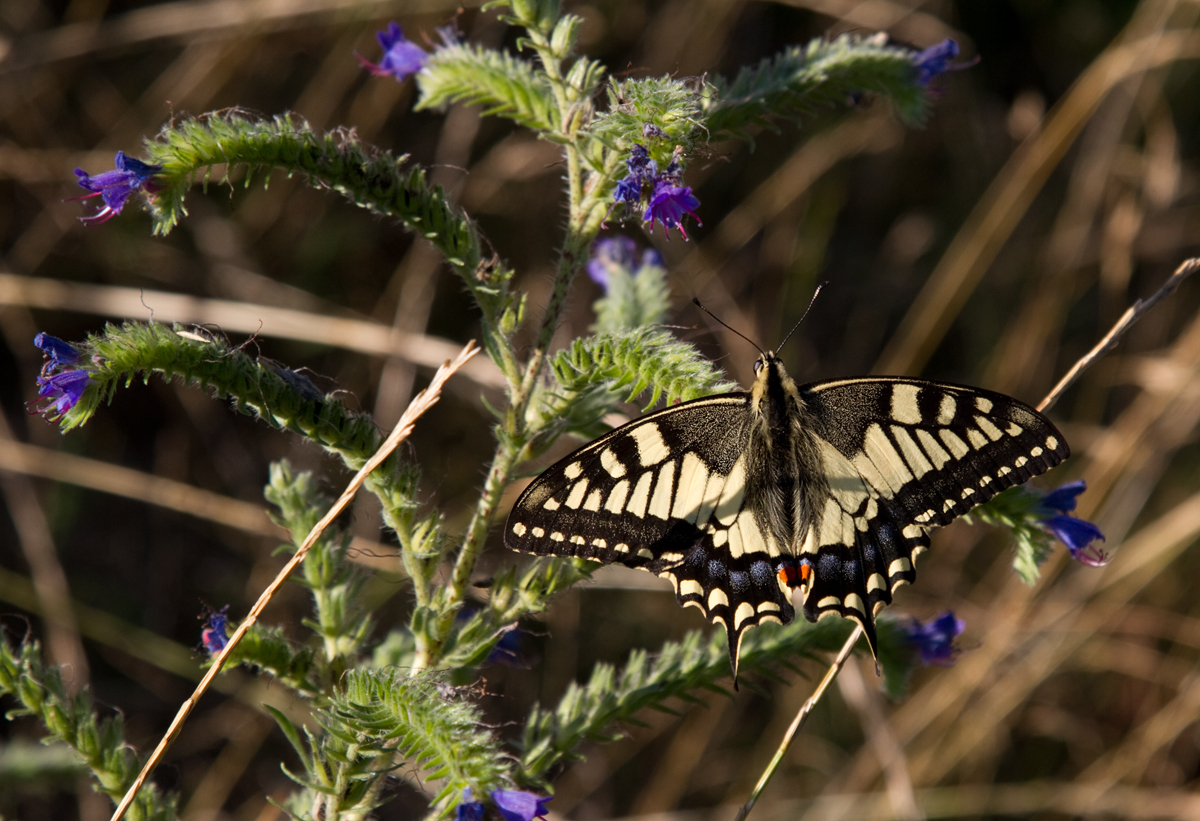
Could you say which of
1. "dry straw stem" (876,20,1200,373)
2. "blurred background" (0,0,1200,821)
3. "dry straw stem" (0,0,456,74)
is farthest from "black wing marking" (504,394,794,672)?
"dry straw stem" (0,0,456,74)

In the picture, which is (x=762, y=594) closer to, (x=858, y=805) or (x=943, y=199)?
(x=858, y=805)

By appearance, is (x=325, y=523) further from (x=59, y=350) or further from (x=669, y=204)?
(x=669, y=204)

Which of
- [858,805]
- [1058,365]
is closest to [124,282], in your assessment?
[858,805]

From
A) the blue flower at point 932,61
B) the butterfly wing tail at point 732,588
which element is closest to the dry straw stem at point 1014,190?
the blue flower at point 932,61

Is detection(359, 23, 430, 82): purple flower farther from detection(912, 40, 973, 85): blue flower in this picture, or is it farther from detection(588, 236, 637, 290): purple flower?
detection(912, 40, 973, 85): blue flower

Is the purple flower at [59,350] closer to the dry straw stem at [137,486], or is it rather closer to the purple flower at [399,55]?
the purple flower at [399,55]

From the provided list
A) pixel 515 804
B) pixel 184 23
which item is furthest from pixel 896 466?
pixel 184 23
